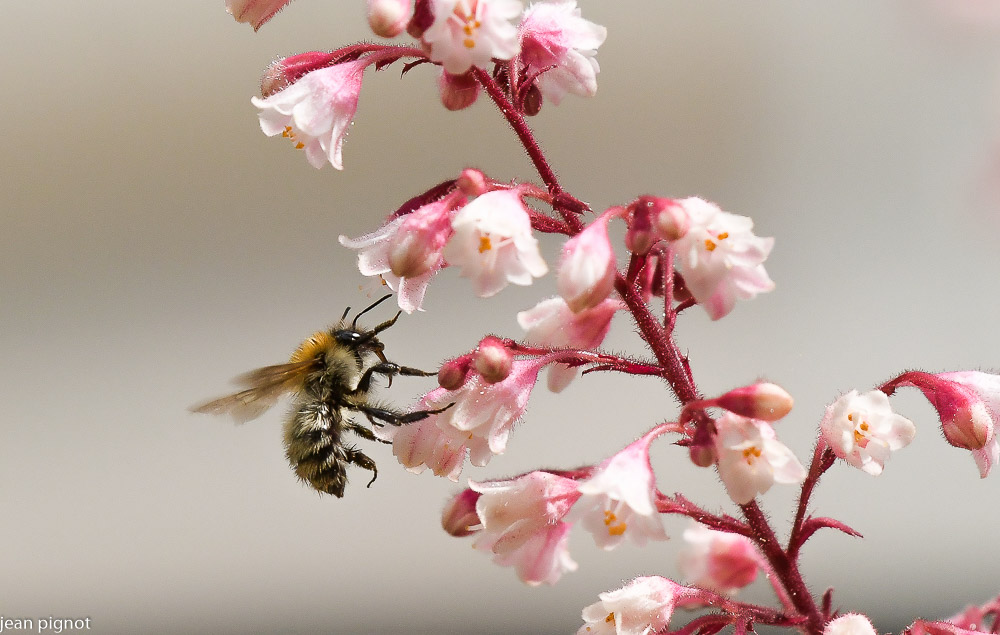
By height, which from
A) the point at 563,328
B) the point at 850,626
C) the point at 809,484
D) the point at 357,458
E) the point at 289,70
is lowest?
the point at 850,626

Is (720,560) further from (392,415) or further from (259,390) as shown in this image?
(259,390)

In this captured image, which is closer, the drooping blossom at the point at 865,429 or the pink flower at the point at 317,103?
the drooping blossom at the point at 865,429

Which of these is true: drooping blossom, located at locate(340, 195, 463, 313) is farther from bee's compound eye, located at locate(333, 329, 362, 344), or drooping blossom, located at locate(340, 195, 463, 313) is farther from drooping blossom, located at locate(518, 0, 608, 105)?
bee's compound eye, located at locate(333, 329, 362, 344)

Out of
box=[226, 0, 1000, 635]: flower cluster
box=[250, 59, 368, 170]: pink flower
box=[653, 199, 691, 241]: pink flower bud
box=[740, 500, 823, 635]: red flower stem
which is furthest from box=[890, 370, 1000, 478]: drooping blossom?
box=[250, 59, 368, 170]: pink flower

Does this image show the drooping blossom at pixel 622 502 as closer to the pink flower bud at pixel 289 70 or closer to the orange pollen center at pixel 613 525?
the orange pollen center at pixel 613 525

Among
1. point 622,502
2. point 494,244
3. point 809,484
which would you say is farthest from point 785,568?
point 494,244

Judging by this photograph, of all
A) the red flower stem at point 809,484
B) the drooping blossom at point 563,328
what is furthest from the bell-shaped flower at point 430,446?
the red flower stem at point 809,484
